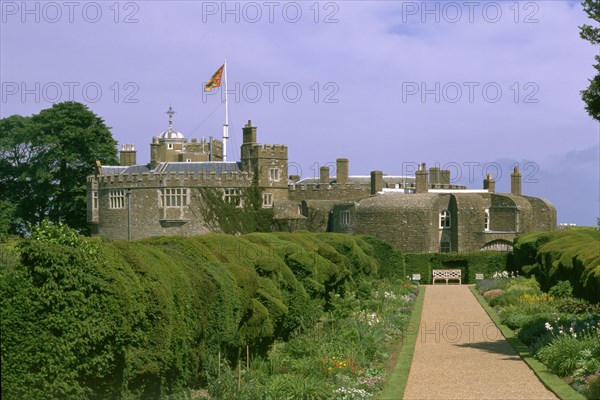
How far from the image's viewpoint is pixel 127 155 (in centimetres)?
6303

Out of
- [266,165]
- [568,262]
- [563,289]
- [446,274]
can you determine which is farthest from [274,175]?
[568,262]

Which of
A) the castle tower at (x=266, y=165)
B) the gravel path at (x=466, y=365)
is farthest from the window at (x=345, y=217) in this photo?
the gravel path at (x=466, y=365)

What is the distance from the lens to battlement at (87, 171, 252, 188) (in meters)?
53.6

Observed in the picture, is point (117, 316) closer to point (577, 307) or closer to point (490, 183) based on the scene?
point (577, 307)

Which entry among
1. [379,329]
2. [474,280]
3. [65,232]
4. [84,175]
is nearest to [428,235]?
[474,280]

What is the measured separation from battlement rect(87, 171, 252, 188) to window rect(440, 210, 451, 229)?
12214mm

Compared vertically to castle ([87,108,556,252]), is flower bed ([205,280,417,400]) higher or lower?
lower

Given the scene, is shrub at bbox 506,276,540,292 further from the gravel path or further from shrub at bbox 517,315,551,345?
shrub at bbox 517,315,551,345

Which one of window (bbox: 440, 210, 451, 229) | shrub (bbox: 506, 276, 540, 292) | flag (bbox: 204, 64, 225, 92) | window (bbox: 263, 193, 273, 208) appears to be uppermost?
flag (bbox: 204, 64, 225, 92)

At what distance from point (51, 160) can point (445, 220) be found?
24119mm

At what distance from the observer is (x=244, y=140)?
5712 centimetres

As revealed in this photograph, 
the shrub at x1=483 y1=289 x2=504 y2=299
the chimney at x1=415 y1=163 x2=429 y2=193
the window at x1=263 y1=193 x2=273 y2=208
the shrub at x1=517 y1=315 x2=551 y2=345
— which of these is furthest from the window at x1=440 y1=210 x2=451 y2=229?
the shrub at x1=517 y1=315 x2=551 y2=345

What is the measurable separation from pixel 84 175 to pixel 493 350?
4523 cm

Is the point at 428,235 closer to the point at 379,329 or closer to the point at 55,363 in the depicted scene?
the point at 379,329
